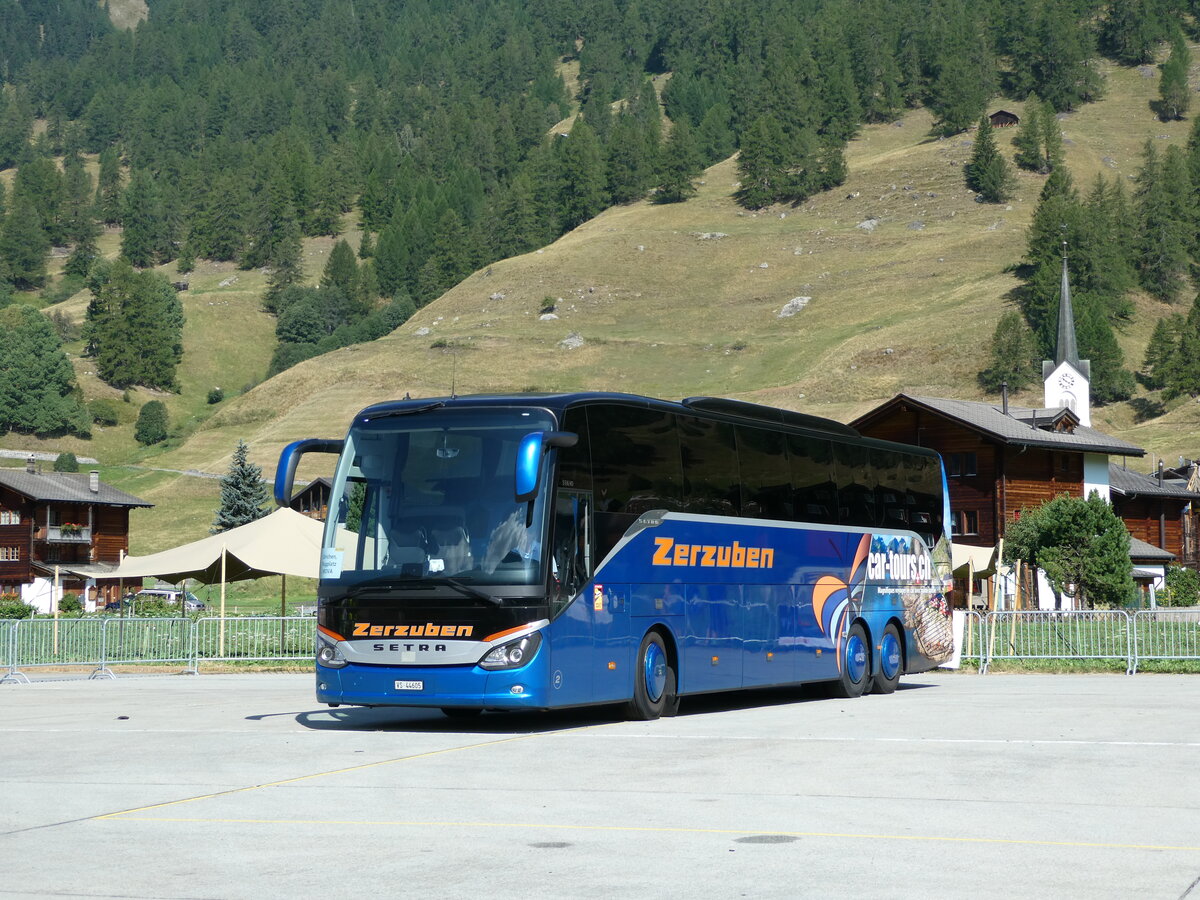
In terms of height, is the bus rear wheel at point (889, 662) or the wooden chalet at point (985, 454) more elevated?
the wooden chalet at point (985, 454)

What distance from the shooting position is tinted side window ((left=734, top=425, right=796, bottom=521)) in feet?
62.7

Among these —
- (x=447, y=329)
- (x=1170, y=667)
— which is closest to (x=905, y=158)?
(x=447, y=329)

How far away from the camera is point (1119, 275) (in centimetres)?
13962

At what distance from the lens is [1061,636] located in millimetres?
29719

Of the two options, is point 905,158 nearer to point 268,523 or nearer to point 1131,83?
point 1131,83

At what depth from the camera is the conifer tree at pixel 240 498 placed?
82.2 m

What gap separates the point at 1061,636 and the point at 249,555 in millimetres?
15537

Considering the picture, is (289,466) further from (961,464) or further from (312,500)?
(312,500)

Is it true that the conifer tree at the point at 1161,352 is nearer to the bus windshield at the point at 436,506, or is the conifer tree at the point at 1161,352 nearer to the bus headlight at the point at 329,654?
the bus windshield at the point at 436,506

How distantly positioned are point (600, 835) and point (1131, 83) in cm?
20292

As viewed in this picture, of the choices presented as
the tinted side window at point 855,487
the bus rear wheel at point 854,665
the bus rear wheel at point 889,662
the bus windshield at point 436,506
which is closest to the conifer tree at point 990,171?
the bus rear wheel at point 889,662

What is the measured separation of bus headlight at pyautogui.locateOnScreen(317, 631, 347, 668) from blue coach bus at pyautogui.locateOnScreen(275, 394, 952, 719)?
0.07ft

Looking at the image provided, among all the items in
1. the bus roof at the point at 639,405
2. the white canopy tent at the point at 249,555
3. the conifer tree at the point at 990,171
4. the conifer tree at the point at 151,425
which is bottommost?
the white canopy tent at the point at 249,555

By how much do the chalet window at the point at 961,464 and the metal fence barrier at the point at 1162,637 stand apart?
38.8 m
